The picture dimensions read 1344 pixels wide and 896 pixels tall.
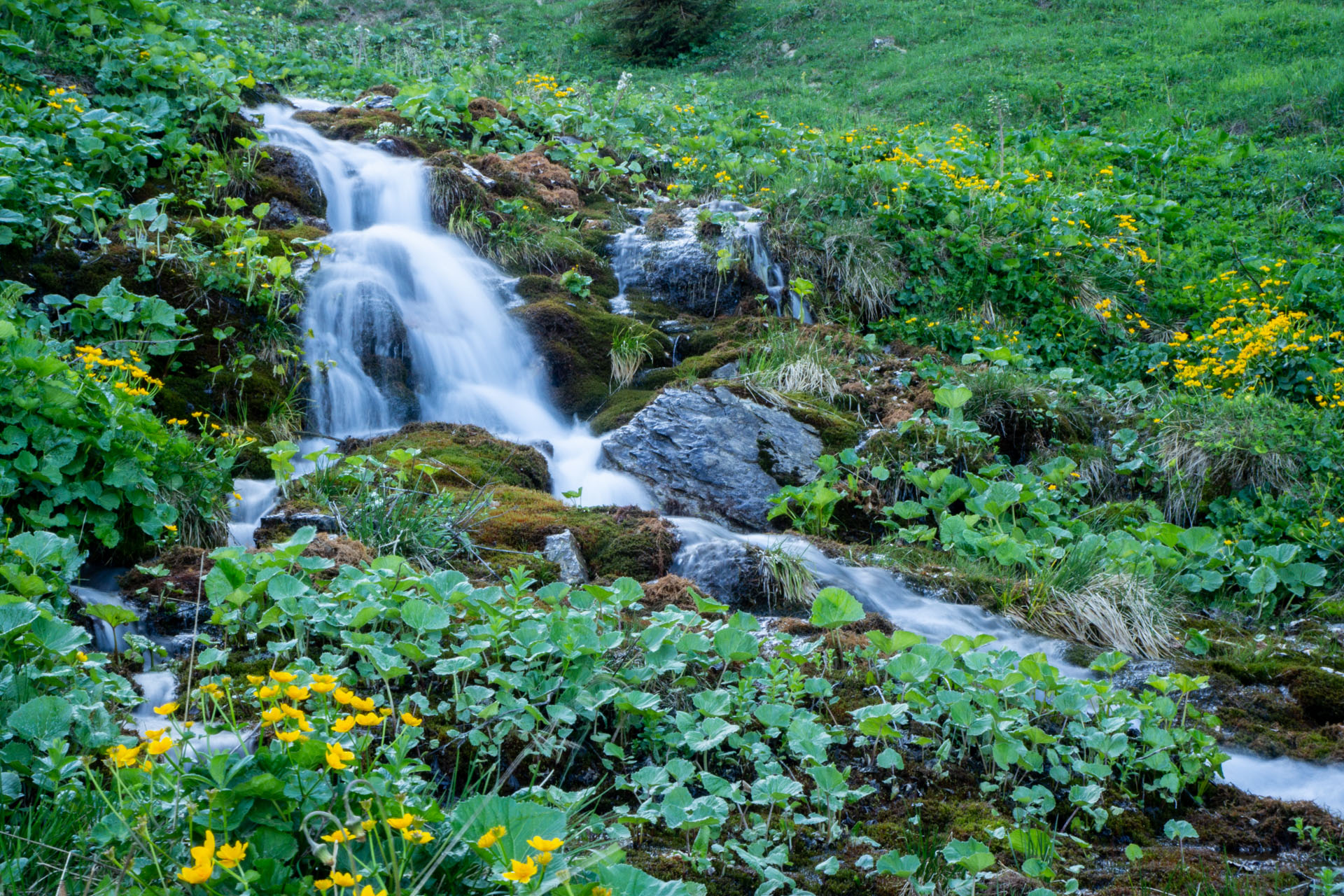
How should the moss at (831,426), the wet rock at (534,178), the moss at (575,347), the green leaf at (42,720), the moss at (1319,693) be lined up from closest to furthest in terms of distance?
1. the green leaf at (42,720)
2. the moss at (1319,693)
3. the moss at (831,426)
4. the moss at (575,347)
5. the wet rock at (534,178)

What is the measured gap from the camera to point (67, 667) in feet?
7.42

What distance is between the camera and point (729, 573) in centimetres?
442

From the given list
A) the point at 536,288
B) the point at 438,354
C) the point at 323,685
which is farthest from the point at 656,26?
the point at 323,685

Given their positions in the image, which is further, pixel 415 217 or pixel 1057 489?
pixel 415 217

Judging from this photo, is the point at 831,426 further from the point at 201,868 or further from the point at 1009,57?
the point at 1009,57

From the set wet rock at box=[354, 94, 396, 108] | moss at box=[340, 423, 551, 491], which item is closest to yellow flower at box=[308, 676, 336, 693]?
moss at box=[340, 423, 551, 491]

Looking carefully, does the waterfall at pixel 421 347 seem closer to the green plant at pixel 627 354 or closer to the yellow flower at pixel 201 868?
the green plant at pixel 627 354

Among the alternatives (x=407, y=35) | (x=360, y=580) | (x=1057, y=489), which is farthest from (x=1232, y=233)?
(x=407, y=35)

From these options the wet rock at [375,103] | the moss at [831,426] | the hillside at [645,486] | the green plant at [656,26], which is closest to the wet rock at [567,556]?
the hillside at [645,486]

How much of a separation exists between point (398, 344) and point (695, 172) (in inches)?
170

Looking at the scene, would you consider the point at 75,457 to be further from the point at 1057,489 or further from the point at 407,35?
the point at 407,35

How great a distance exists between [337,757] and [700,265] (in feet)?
21.3

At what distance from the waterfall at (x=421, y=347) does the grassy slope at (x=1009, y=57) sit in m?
7.34

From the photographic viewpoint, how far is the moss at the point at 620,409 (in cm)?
614
